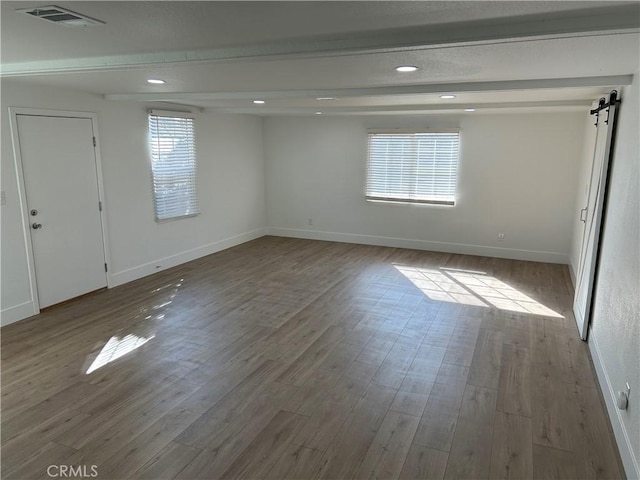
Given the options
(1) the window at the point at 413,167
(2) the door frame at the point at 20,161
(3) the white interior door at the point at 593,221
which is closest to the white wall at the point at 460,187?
(1) the window at the point at 413,167

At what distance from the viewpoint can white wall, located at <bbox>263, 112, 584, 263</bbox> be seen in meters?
6.37

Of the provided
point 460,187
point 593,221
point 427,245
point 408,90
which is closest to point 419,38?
point 408,90

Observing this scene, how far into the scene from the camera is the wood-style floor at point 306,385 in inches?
97.4

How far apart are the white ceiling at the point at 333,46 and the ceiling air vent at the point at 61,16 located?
0.05m

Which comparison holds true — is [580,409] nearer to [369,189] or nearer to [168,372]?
[168,372]

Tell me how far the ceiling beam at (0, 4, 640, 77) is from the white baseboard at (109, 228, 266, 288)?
304 centimetres

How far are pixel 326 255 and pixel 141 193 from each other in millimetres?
2969

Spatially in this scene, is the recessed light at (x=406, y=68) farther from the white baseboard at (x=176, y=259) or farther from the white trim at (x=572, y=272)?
the white baseboard at (x=176, y=259)

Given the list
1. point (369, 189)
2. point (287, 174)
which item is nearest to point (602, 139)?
point (369, 189)

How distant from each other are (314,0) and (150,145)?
4.57 metres

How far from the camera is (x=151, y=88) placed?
14.0 feet

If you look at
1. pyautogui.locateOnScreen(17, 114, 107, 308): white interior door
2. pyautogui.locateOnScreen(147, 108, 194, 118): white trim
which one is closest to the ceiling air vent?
pyautogui.locateOnScreen(17, 114, 107, 308): white interior door

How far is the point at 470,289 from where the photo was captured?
5.45m

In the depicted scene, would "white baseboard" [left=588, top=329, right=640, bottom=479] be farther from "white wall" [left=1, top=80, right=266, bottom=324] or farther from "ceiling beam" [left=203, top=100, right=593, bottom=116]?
"white wall" [left=1, top=80, right=266, bottom=324]
